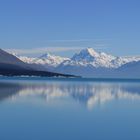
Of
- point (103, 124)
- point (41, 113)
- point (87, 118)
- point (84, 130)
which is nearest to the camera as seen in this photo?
point (84, 130)

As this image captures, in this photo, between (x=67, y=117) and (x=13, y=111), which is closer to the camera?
(x=67, y=117)

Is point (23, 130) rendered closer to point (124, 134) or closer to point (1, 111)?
point (124, 134)

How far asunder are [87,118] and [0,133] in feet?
29.8

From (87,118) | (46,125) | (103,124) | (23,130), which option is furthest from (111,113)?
(23,130)

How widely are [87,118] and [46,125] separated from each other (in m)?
5.24

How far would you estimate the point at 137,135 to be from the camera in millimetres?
25234

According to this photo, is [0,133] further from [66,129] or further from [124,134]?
[124,134]

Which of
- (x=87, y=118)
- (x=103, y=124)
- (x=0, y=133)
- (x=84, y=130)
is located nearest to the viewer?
(x=0, y=133)

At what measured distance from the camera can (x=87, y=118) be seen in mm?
32500

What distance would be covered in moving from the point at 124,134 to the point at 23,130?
5521 millimetres

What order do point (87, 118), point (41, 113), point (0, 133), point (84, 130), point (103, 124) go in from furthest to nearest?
point (41, 113) → point (87, 118) → point (103, 124) → point (84, 130) → point (0, 133)

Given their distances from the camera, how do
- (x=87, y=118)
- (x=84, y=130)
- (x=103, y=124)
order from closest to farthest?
(x=84, y=130) < (x=103, y=124) < (x=87, y=118)

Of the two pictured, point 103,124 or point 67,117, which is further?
point 67,117

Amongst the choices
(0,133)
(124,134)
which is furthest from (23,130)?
(124,134)
